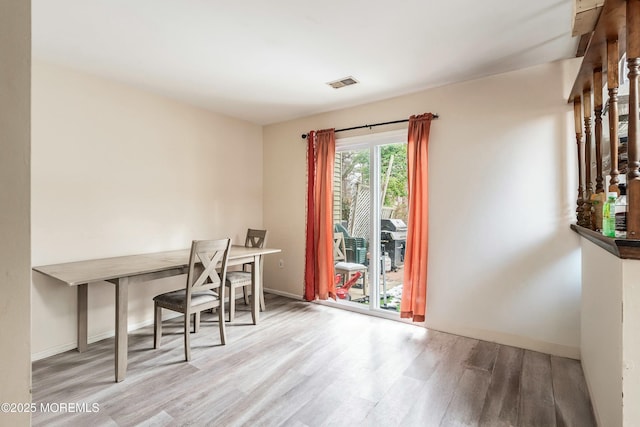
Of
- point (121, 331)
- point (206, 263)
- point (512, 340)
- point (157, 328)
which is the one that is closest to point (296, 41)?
point (206, 263)

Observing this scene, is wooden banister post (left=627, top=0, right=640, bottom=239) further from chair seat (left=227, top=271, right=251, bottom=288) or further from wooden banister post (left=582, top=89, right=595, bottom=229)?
chair seat (left=227, top=271, right=251, bottom=288)

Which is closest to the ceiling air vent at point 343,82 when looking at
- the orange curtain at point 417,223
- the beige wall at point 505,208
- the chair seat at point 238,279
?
the beige wall at point 505,208

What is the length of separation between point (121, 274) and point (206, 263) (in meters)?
0.62

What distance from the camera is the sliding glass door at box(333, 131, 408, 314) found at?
11.5ft

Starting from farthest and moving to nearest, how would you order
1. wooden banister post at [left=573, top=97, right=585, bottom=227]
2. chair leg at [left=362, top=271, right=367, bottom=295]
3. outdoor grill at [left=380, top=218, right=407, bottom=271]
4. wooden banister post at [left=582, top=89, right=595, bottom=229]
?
chair leg at [left=362, top=271, right=367, bottom=295] < outdoor grill at [left=380, top=218, right=407, bottom=271] < wooden banister post at [left=573, top=97, right=585, bottom=227] < wooden banister post at [left=582, top=89, right=595, bottom=229]

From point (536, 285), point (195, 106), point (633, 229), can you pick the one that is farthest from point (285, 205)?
point (633, 229)

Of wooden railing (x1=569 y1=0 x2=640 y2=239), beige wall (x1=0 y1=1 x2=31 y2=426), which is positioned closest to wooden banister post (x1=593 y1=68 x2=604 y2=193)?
wooden railing (x1=569 y1=0 x2=640 y2=239)

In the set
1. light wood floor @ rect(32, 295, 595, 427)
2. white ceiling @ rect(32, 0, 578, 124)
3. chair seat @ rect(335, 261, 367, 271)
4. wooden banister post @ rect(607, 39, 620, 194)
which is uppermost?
white ceiling @ rect(32, 0, 578, 124)

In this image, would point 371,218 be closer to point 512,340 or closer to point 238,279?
point 238,279

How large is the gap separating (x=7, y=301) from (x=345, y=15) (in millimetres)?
2147

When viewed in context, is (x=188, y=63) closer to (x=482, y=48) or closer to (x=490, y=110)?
(x=482, y=48)

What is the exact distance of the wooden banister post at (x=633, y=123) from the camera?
47.7 inches

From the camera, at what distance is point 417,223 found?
10.4 feet

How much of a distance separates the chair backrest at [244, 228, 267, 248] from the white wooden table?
1.65ft
